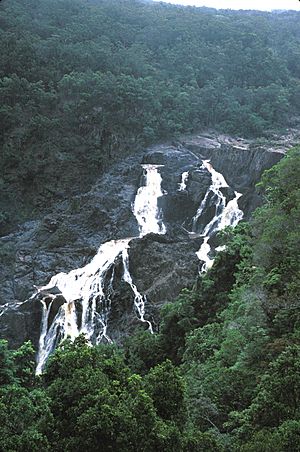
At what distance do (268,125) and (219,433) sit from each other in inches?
1194

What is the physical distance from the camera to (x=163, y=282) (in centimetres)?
2288

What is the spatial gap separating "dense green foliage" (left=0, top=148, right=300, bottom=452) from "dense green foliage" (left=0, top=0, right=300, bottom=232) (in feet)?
58.9

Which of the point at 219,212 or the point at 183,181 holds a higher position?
the point at 183,181

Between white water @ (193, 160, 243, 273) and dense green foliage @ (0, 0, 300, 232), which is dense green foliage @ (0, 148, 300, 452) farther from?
dense green foliage @ (0, 0, 300, 232)

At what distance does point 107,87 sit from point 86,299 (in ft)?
55.6

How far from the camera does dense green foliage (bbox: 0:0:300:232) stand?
32.4 meters

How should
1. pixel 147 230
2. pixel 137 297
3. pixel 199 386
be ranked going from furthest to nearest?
pixel 147 230, pixel 137 297, pixel 199 386

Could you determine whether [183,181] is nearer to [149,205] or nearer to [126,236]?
[149,205]

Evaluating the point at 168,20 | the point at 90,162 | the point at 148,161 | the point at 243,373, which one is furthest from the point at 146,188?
the point at 168,20

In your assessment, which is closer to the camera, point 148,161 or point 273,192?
point 273,192

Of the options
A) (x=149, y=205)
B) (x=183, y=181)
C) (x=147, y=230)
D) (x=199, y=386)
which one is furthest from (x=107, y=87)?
(x=199, y=386)

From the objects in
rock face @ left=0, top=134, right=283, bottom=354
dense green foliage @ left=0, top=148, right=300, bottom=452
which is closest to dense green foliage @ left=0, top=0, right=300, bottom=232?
rock face @ left=0, top=134, right=283, bottom=354

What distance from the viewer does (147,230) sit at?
26.8 metres

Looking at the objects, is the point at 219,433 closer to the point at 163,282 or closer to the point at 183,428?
the point at 183,428
